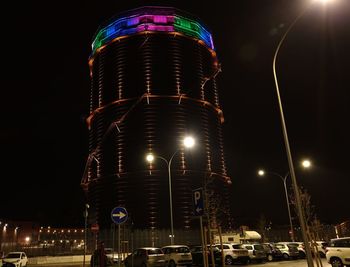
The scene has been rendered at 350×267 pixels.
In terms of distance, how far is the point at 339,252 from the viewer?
20016 millimetres

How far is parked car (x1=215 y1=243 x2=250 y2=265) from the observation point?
25297mm

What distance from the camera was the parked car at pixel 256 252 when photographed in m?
26.8

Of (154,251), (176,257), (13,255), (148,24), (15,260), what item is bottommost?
(176,257)

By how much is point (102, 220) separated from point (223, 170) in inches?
1116

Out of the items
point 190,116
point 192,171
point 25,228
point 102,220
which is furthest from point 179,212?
point 25,228

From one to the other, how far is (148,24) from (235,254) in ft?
226

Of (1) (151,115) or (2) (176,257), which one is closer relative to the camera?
(2) (176,257)

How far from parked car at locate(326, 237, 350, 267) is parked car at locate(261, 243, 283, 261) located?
8.31 metres

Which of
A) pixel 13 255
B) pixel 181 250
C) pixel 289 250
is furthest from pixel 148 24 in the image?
pixel 181 250

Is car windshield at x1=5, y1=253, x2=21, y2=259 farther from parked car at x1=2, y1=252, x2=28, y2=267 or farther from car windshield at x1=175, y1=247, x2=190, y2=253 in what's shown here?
car windshield at x1=175, y1=247, x2=190, y2=253

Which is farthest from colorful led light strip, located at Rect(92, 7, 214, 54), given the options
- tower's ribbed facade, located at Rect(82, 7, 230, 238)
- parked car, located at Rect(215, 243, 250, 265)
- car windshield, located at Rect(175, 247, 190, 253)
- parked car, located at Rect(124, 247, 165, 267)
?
parked car, located at Rect(124, 247, 165, 267)

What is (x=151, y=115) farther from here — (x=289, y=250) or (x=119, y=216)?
(x=119, y=216)

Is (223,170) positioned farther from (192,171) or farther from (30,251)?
(30,251)

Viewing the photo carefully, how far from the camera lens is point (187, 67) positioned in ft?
281
